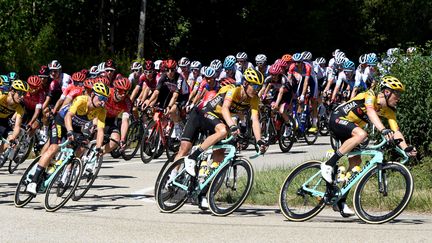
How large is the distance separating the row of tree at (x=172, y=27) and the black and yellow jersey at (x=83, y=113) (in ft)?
95.9

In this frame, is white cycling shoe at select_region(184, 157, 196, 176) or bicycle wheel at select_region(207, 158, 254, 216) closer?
bicycle wheel at select_region(207, 158, 254, 216)

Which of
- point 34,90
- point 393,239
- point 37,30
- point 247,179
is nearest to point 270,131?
point 34,90

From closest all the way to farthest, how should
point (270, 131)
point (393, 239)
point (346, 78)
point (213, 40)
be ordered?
1. point (393, 239)
2. point (270, 131)
3. point (346, 78)
4. point (213, 40)

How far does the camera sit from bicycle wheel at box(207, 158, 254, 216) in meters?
13.6

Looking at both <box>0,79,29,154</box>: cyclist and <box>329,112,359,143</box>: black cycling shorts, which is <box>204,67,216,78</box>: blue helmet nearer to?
<box>0,79,29,154</box>: cyclist

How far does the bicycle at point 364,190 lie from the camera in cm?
1266

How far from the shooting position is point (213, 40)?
54.8 meters

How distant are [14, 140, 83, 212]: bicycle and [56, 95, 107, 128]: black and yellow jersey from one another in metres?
0.62

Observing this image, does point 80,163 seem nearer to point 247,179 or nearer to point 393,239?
point 247,179

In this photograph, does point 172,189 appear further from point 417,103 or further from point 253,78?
point 417,103

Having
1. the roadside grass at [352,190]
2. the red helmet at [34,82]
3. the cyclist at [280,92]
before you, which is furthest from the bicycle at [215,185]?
the cyclist at [280,92]

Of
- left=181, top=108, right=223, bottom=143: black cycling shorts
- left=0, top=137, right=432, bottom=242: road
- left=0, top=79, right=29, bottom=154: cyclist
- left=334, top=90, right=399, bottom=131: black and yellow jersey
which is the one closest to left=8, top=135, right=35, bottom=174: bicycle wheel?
left=0, top=79, right=29, bottom=154: cyclist

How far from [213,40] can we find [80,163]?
40632mm

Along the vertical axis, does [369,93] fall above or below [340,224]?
above
